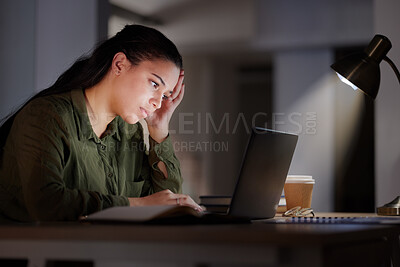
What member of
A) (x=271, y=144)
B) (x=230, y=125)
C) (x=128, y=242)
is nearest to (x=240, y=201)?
A: (x=271, y=144)

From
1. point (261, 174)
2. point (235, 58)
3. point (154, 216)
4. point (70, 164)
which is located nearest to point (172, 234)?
point (154, 216)

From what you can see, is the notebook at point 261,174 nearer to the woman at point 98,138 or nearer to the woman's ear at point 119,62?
the woman at point 98,138

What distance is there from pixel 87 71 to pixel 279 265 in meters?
1.24

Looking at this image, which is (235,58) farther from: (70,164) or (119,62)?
(70,164)

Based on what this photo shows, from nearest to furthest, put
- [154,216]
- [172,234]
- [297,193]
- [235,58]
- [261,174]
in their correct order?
[172,234] → [154,216] → [261,174] → [297,193] → [235,58]

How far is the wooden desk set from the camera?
789 mm

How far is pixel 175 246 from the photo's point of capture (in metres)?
0.83

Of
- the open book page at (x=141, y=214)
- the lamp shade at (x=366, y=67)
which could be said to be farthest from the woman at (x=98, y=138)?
the lamp shade at (x=366, y=67)

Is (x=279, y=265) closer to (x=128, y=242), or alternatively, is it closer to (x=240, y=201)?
(x=128, y=242)

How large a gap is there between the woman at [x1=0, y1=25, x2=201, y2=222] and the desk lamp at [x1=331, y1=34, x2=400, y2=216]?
1.86 ft

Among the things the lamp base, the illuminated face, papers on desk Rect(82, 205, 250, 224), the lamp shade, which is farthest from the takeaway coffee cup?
papers on desk Rect(82, 205, 250, 224)

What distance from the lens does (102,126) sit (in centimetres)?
190

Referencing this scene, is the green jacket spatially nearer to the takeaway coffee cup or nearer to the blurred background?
the takeaway coffee cup

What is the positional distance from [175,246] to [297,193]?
1.20 m
